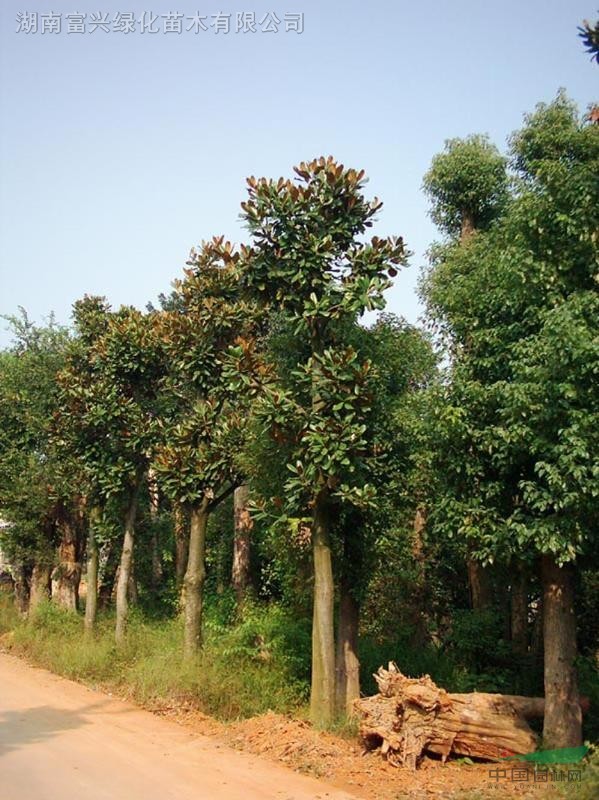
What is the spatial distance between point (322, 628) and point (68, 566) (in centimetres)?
1909

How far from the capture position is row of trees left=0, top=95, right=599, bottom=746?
10.7m

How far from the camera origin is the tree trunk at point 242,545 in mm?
23469

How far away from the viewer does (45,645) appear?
922 inches

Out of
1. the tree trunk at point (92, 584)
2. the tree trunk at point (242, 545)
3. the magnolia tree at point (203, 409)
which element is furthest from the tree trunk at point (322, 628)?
the tree trunk at point (92, 584)

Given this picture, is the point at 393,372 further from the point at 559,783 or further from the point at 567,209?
the point at 559,783

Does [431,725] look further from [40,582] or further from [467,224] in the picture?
[40,582]

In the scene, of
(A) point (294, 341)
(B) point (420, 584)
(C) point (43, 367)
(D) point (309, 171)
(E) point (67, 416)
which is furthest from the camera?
(C) point (43, 367)

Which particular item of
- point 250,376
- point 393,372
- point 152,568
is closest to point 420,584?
point 393,372

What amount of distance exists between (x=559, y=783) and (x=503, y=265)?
710 centimetres

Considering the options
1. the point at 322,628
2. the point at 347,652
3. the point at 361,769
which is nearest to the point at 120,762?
the point at 361,769

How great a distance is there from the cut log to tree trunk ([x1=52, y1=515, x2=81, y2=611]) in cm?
2031

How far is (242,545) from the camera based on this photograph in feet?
78.6

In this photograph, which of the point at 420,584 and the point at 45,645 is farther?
the point at 45,645

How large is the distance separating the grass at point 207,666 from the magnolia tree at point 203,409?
1.00 meters
